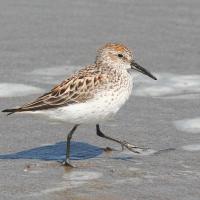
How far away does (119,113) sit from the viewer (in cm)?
987

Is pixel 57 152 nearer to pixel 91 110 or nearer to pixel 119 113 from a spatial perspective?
pixel 91 110

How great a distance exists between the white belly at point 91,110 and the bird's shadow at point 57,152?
0.44 metres

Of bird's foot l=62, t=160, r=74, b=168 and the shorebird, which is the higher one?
the shorebird

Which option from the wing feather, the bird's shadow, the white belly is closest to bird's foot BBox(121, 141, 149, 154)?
the bird's shadow

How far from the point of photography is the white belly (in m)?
8.27

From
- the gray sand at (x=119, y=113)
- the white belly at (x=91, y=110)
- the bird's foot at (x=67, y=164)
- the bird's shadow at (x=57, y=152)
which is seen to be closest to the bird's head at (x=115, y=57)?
the white belly at (x=91, y=110)

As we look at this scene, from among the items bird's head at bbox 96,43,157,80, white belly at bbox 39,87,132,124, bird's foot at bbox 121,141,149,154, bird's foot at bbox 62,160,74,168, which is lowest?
bird's foot at bbox 62,160,74,168

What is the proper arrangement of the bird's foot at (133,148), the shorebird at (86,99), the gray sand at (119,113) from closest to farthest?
the gray sand at (119,113)
the shorebird at (86,99)
the bird's foot at (133,148)

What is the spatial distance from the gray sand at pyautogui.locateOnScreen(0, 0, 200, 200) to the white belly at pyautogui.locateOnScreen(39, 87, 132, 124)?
Answer: 0.45 meters

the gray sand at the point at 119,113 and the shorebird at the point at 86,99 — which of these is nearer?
the gray sand at the point at 119,113

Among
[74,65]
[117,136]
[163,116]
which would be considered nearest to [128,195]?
[117,136]

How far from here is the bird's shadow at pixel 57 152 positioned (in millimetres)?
8422

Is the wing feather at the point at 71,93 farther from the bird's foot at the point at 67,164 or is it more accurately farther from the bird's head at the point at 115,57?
the bird's foot at the point at 67,164

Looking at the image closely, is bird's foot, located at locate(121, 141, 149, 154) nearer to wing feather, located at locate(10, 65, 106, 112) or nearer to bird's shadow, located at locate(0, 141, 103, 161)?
bird's shadow, located at locate(0, 141, 103, 161)
